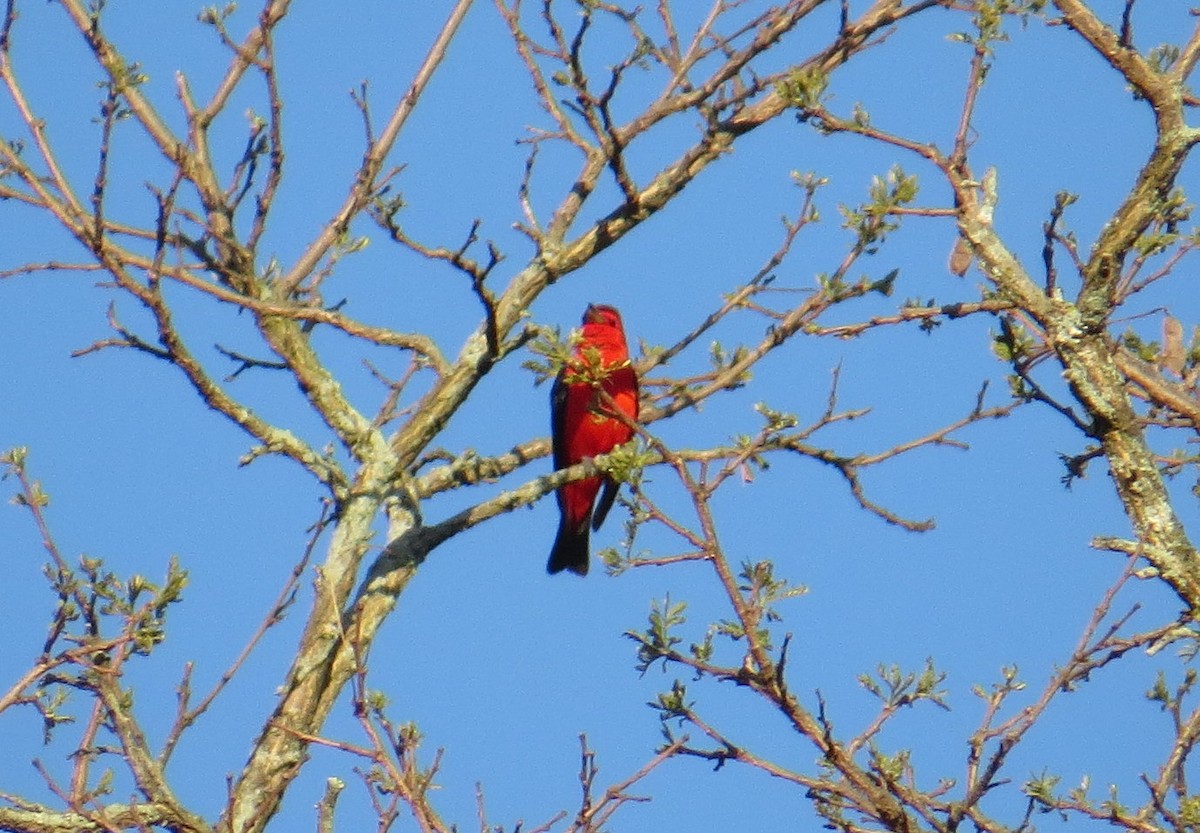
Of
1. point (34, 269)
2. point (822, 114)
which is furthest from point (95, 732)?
point (822, 114)

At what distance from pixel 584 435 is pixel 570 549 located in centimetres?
93

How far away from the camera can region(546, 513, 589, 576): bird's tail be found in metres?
8.16

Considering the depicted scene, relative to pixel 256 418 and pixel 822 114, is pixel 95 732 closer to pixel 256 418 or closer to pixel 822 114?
pixel 256 418

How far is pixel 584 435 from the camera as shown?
7480 millimetres

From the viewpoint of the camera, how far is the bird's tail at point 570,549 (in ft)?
26.8

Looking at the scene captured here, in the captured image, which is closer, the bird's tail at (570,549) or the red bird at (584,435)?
the red bird at (584,435)

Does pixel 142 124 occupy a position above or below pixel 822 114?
above

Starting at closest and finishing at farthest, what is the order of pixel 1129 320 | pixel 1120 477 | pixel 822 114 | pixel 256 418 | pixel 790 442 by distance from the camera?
pixel 1120 477 < pixel 822 114 < pixel 1129 320 < pixel 256 418 < pixel 790 442

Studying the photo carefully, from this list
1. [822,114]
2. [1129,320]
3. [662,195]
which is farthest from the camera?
[662,195]

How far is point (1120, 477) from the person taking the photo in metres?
2.95

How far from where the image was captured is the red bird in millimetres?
6746

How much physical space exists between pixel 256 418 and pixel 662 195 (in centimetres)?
190

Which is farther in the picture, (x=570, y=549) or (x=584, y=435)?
(x=570, y=549)

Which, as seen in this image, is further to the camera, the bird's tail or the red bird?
the bird's tail
